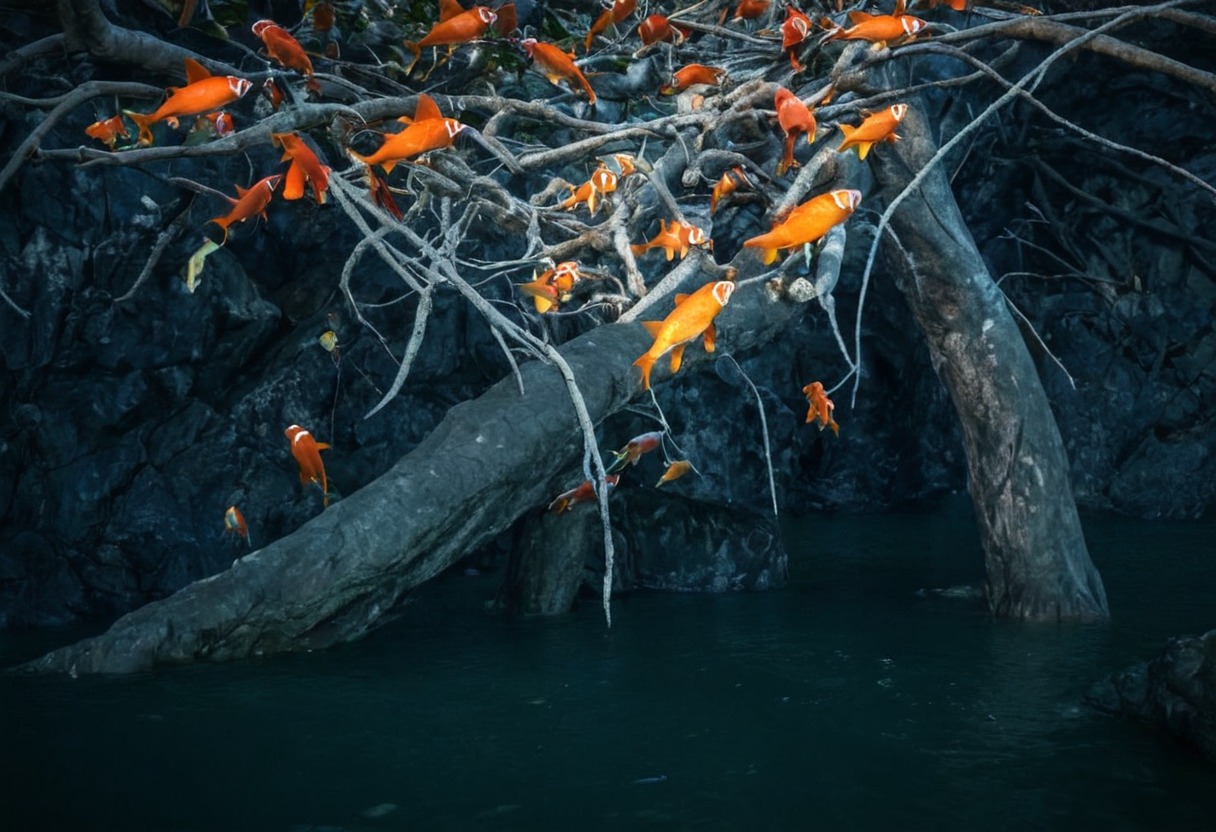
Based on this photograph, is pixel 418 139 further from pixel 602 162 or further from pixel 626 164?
pixel 602 162

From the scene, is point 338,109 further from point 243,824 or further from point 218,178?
point 243,824

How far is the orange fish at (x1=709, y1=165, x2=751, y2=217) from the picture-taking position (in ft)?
20.0

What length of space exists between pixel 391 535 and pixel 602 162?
10.4 feet

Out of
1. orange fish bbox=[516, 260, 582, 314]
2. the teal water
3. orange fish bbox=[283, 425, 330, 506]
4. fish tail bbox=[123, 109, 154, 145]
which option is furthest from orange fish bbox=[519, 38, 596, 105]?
the teal water

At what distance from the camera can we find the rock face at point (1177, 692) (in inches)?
157

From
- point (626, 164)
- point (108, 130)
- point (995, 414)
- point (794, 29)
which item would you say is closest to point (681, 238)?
point (626, 164)

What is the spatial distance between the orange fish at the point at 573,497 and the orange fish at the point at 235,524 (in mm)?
2116

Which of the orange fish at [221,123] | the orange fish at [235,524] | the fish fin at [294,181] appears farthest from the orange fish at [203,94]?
the orange fish at [235,524]

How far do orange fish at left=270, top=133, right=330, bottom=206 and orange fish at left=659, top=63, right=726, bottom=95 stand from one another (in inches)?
102

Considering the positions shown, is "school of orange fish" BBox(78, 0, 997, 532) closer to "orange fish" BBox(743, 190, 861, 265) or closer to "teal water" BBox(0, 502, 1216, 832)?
"orange fish" BBox(743, 190, 861, 265)

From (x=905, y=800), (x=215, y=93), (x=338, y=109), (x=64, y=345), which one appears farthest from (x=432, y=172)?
(x=905, y=800)

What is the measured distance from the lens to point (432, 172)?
5977 mm

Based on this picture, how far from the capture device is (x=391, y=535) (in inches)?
201

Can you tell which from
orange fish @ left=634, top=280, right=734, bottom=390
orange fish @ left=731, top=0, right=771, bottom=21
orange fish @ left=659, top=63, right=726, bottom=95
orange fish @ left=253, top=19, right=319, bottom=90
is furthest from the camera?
orange fish @ left=731, top=0, right=771, bottom=21
